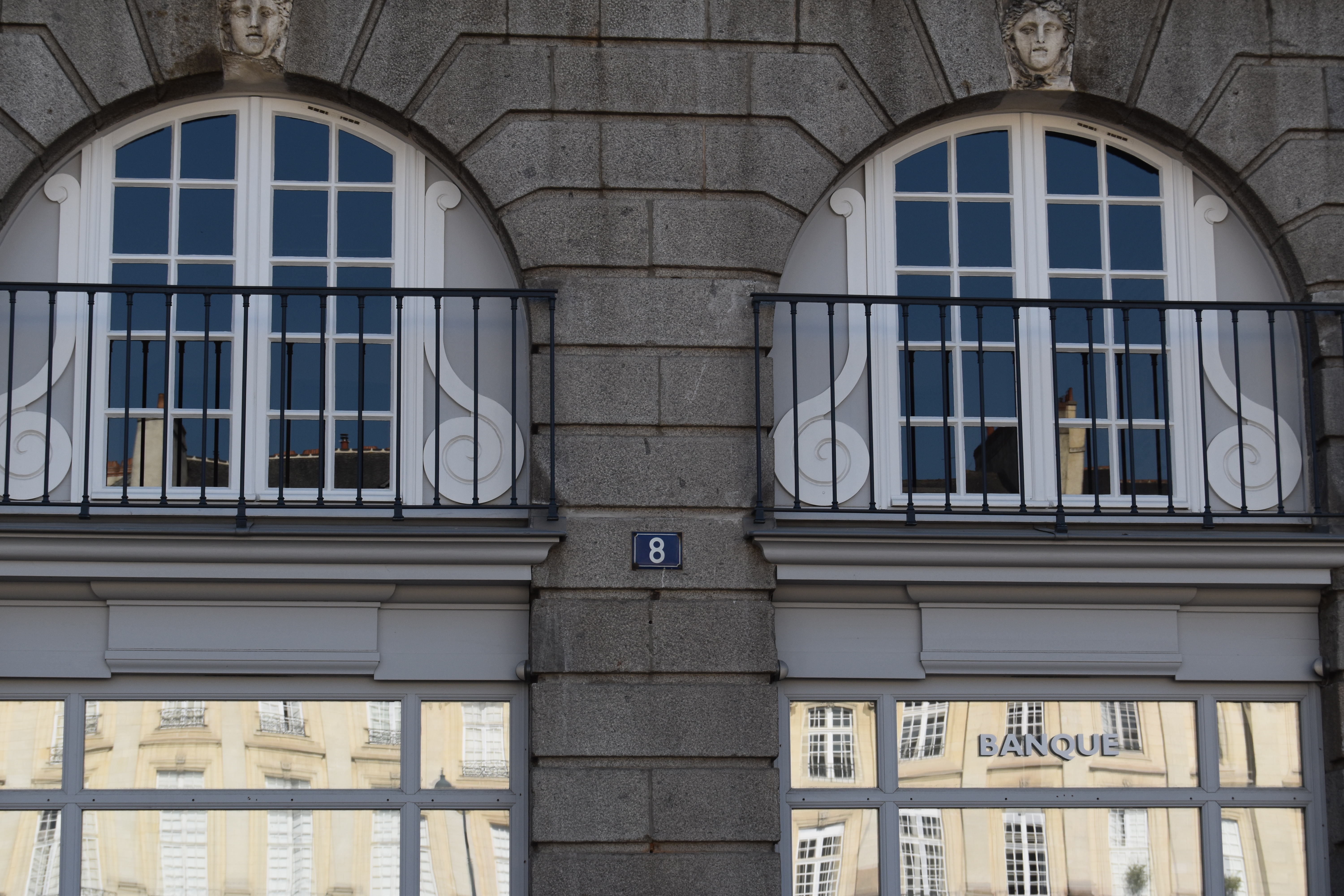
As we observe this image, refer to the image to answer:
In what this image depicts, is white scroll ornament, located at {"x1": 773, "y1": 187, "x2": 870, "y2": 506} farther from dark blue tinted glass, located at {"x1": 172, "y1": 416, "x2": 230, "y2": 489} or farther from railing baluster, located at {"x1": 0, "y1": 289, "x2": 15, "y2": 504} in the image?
railing baluster, located at {"x1": 0, "y1": 289, "x2": 15, "y2": 504}

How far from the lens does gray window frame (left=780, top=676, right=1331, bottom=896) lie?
7.91 m

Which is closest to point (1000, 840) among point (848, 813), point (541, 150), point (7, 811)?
point (848, 813)

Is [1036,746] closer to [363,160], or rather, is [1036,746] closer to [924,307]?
[924,307]

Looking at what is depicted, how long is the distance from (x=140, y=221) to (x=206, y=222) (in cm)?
37

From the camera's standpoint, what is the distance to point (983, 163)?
863cm

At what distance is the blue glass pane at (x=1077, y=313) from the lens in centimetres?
843

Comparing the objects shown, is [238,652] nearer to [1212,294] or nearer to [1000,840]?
[1000,840]

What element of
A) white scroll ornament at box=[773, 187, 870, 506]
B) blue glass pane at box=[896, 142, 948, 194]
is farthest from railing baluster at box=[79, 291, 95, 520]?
blue glass pane at box=[896, 142, 948, 194]

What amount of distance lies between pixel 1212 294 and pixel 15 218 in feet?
22.3

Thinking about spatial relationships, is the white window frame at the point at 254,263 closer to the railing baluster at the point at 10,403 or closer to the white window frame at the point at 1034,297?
the railing baluster at the point at 10,403

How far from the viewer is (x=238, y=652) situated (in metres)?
7.68

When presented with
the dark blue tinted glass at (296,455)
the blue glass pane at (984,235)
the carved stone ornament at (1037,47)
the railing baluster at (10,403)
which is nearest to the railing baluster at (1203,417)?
the blue glass pane at (984,235)

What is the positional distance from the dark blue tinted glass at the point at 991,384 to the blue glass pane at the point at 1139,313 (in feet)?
2.28

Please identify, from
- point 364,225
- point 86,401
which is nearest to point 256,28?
point 364,225
